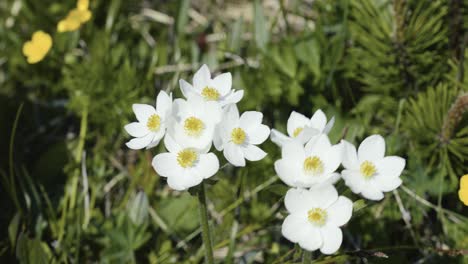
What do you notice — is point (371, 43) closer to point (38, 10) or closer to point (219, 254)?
point (219, 254)

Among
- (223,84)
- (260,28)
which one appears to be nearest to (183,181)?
(223,84)

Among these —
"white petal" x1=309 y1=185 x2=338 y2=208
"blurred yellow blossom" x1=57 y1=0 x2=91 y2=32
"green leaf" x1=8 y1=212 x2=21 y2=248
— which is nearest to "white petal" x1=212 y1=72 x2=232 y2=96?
"white petal" x1=309 y1=185 x2=338 y2=208

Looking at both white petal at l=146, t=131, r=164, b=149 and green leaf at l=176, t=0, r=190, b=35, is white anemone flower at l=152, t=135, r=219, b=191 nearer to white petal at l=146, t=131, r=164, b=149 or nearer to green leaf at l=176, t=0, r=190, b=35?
white petal at l=146, t=131, r=164, b=149

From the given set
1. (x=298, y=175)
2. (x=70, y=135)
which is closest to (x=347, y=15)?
(x=298, y=175)

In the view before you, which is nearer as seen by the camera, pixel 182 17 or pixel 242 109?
pixel 242 109

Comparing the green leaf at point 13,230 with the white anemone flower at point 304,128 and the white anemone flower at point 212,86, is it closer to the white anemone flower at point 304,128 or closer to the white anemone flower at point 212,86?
the white anemone flower at point 212,86

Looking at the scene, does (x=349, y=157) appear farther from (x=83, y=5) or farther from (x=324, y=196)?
(x=83, y=5)
